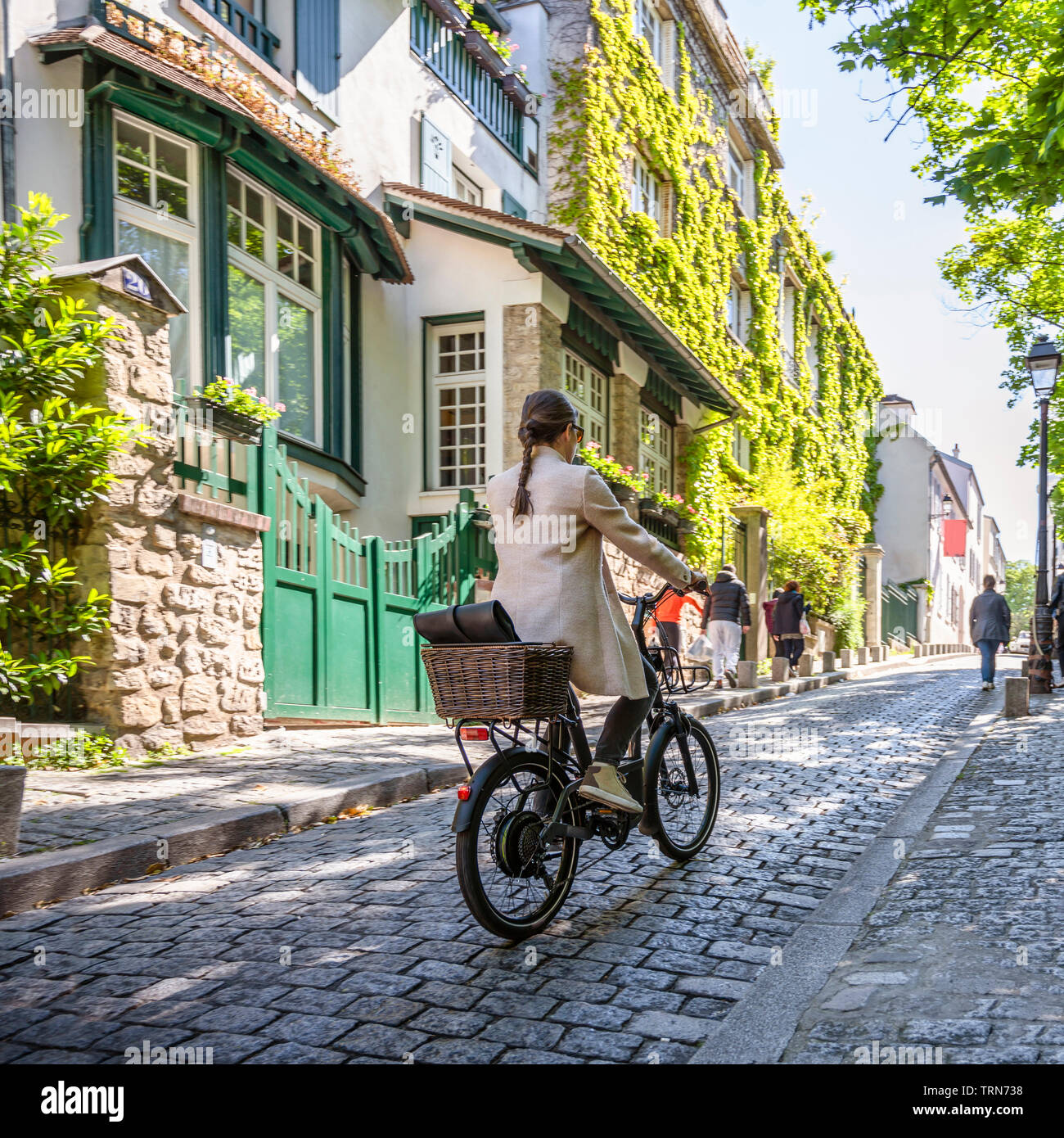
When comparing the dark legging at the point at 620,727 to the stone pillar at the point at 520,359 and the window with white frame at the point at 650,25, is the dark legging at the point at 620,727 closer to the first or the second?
the stone pillar at the point at 520,359

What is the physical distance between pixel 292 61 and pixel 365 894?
30.7 ft

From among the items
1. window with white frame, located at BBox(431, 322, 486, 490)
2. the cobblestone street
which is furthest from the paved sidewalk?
window with white frame, located at BBox(431, 322, 486, 490)

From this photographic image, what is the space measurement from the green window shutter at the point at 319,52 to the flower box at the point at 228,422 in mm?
4443

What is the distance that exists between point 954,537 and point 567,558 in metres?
48.6

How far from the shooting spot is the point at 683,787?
15.8 ft

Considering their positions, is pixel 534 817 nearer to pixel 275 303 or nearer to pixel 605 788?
pixel 605 788

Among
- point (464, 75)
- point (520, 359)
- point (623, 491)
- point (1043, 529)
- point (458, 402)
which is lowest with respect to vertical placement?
point (1043, 529)

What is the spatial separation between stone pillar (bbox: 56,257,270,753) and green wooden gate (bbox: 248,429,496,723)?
→ 0.53m

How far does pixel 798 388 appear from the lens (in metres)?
28.8

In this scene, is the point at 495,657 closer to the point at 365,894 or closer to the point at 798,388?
the point at 365,894

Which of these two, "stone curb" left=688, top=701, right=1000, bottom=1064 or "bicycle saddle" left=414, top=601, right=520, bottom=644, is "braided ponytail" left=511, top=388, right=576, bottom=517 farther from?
"stone curb" left=688, top=701, right=1000, bottom=1064

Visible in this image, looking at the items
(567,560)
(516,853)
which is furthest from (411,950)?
(567,560)

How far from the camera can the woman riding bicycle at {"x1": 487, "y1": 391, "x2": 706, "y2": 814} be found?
3793 millimetres
